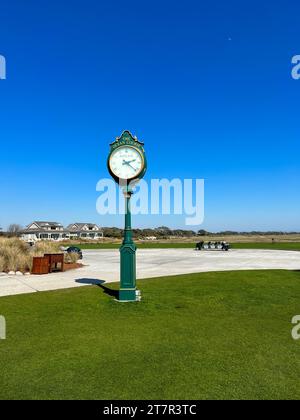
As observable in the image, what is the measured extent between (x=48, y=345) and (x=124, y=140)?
5252 millimetres

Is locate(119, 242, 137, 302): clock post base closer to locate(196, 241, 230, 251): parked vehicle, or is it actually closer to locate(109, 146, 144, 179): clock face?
locate(109, 146, 144, 179): clock face

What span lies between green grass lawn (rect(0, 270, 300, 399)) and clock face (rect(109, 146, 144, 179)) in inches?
127

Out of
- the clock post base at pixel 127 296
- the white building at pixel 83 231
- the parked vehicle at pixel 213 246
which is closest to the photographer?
the clock post base at pixel 127 296

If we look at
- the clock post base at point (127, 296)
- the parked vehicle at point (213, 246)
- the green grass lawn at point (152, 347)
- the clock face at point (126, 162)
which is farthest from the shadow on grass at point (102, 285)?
the parked vehicle at point (213, 246)

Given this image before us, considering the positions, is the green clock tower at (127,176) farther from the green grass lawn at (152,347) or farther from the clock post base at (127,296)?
the green grass lawn at (152,347)

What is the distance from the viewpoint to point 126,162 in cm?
875

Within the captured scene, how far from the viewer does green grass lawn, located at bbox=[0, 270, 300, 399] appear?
Answer: 4043mm

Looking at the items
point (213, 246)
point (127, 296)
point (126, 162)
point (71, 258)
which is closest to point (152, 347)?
point (127, 296)

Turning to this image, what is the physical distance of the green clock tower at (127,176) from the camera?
865cm

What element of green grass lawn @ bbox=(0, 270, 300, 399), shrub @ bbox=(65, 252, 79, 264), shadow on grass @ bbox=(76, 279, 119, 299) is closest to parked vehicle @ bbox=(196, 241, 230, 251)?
shrub @ bbox=(65, 252, 79, 264)

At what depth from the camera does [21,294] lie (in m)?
9.77

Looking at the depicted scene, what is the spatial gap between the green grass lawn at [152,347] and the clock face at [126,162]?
3.23 m

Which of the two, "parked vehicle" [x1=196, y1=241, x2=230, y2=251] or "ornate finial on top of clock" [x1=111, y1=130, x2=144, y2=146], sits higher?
"ornate finial on top of clock" [x1=111, y1=130, x2=144, y2=146]
